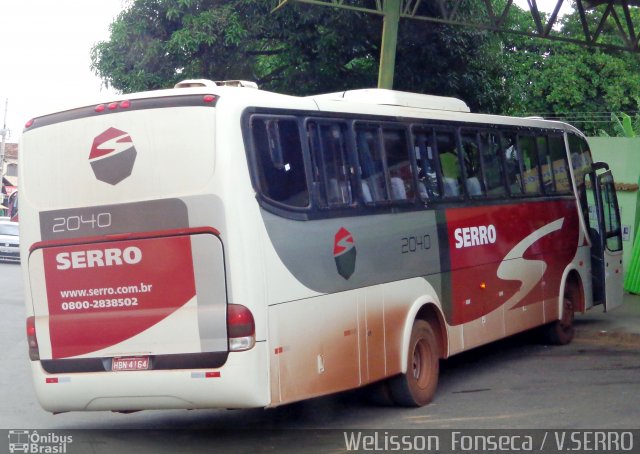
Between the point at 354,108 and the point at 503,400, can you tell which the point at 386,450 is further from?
the point at 354,108

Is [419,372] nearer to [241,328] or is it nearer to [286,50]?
[241,328]

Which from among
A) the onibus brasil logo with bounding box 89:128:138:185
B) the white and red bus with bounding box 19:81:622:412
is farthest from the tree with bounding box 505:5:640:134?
the onibus brasil logo with bounding box 89:128:138:185

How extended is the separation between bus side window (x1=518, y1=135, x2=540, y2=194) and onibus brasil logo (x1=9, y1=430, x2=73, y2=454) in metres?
6.95

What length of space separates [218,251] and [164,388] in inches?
47.3

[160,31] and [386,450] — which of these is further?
[160,31]

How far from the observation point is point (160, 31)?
21.4m

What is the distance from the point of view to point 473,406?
10.3 meters

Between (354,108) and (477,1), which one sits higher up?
(477,1)

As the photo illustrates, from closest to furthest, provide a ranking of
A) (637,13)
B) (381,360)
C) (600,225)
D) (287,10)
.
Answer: (381,360) < (600,225) < (287,10) < (637,13)

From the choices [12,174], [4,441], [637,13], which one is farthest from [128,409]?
[12,174]

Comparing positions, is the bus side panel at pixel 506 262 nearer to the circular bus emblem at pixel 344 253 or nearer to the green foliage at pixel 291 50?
the circular bus emblem at pixel 344 253

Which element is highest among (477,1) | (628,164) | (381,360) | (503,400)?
(477,1)

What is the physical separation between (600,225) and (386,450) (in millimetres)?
8127

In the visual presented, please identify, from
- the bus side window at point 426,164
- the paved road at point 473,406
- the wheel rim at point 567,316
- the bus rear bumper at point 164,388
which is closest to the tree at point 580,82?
the wheel rim at point 567,316
